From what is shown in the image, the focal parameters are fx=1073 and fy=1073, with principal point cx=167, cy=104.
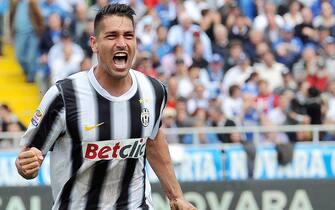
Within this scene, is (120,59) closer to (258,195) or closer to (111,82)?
(111,82)

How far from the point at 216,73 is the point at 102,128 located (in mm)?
9092

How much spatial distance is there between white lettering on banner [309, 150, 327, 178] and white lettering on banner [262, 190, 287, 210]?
114 inches

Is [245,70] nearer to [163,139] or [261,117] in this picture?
[261,117]

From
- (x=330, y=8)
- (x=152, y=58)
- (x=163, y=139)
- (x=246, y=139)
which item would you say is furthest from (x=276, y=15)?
(x=163, y=139)

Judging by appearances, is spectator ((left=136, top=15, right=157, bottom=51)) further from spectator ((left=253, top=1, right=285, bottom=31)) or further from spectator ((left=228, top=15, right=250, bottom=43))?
spectator ((left=253, top=1, right=285, bottom=31))

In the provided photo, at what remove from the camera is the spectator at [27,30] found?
15.4 meters

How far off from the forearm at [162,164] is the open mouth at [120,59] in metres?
0.68

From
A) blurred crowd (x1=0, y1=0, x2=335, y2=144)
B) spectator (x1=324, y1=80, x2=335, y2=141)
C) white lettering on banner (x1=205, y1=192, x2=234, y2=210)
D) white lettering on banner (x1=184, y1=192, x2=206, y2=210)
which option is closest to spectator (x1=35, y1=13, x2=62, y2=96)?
blurred crowd (x1=0, y1=0, x2=335, y2=144)

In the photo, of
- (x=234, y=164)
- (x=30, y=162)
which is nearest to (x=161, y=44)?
(x=234, y=164)

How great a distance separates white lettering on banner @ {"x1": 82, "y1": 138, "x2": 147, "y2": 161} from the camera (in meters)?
6.29

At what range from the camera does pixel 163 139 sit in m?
6.70

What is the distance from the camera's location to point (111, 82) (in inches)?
251

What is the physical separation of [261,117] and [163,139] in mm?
7849

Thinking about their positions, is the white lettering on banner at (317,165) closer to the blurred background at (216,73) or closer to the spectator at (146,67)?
the blurred background at (216,73)
